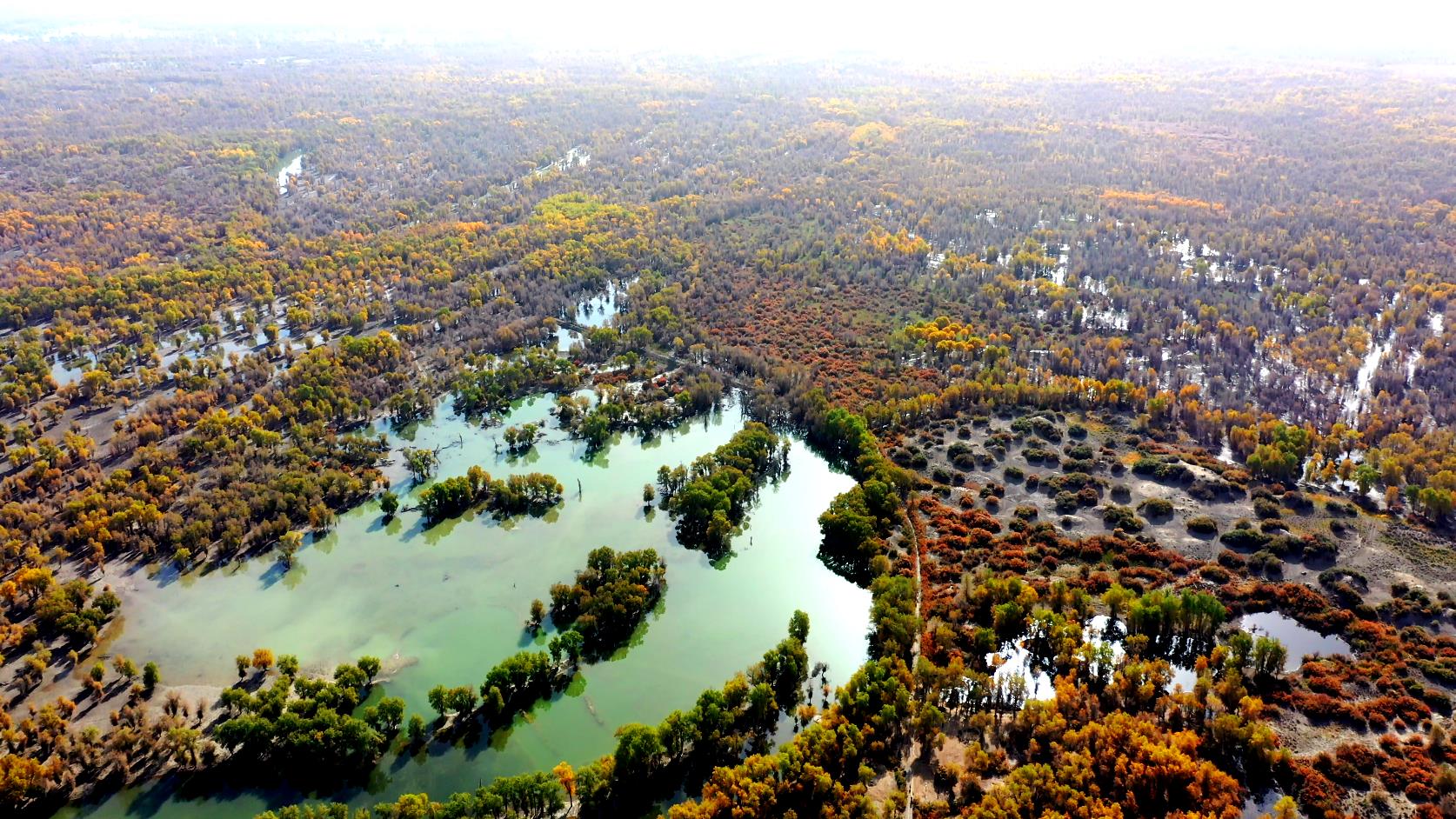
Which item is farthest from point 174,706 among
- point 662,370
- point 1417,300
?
point 1417,300

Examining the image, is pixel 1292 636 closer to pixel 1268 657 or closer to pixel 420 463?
pixel 1268 657

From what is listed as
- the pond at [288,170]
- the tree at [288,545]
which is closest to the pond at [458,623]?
the tree at [288,545]

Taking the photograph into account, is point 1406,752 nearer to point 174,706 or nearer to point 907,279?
point 174,706

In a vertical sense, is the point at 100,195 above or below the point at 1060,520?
above

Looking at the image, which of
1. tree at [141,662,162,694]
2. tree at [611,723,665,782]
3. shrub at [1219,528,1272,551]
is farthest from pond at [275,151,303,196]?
shrub at [1219,528,1272,551]

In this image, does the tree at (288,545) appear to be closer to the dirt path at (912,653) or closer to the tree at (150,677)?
the tree at (150,677)

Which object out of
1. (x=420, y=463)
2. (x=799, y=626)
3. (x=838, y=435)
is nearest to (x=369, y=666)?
(x=420, y=463)
